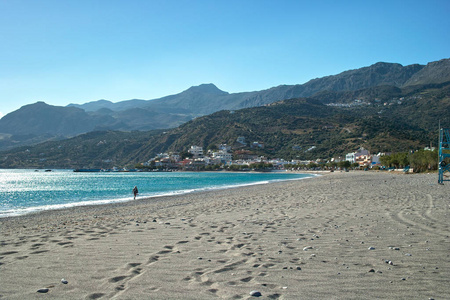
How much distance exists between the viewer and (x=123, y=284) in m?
3.82

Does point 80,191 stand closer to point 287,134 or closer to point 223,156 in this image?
point 223,156

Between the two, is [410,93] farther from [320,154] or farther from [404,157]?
[404,157]

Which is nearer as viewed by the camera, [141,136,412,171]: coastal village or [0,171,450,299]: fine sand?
[0,171,450,299]: fine sand

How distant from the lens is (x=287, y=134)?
456ft

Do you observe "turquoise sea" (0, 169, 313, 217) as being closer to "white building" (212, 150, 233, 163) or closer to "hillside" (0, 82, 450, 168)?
"hillside" (0, 82, 450, 168)

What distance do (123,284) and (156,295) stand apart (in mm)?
570

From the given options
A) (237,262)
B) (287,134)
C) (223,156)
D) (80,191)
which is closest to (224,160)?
(223,156)

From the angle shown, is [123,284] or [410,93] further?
[410,93]

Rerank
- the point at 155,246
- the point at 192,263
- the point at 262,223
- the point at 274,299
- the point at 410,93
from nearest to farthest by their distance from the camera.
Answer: the point at 274,299, the point at 192,263, the point at 155,246, the point at 262,223, the point at 410,93

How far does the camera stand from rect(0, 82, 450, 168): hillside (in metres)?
114

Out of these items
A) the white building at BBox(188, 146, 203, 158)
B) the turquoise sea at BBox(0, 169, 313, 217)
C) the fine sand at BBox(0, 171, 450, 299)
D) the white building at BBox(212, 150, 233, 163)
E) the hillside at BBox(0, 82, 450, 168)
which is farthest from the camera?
the white building at BBox(188, 146, 203, 158)

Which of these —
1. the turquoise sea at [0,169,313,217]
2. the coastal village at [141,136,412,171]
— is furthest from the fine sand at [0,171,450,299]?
the coastal village at [141,136,412,171]

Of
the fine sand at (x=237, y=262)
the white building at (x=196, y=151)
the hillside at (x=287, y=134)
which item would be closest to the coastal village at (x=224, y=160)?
the white building at (x=196, y=151)

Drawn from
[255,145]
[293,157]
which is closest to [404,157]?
[293,157]
